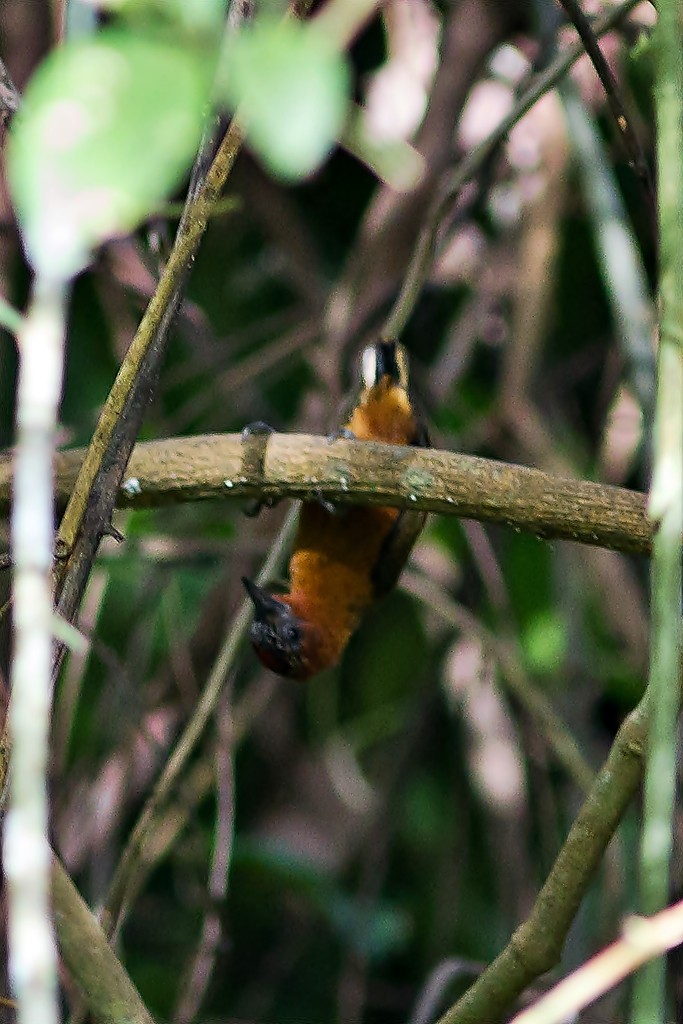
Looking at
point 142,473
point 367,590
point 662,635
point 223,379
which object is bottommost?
point 662,635

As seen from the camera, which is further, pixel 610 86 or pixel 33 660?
pixel 610 86

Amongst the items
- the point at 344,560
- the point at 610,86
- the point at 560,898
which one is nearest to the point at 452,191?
the point at 610,86

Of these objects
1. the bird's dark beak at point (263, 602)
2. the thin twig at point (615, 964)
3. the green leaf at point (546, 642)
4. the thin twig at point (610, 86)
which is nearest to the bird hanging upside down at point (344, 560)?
the bird's dark beak at point (263, 602)

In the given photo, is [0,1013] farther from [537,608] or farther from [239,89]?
[537,608]

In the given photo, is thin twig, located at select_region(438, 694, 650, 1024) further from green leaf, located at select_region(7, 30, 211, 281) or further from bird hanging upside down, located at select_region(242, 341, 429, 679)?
bird hanging upside down, located at select_region(242, 341, 429, 679)

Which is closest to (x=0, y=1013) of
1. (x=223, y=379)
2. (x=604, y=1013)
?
(x=604, y=1013)

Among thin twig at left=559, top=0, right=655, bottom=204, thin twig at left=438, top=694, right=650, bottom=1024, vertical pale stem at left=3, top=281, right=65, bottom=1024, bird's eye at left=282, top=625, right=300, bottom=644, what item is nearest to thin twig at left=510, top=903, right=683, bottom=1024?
vertical pale stem at left=3, top=281, right=65, bottom=1024

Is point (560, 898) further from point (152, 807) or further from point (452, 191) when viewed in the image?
point (452, 191)
